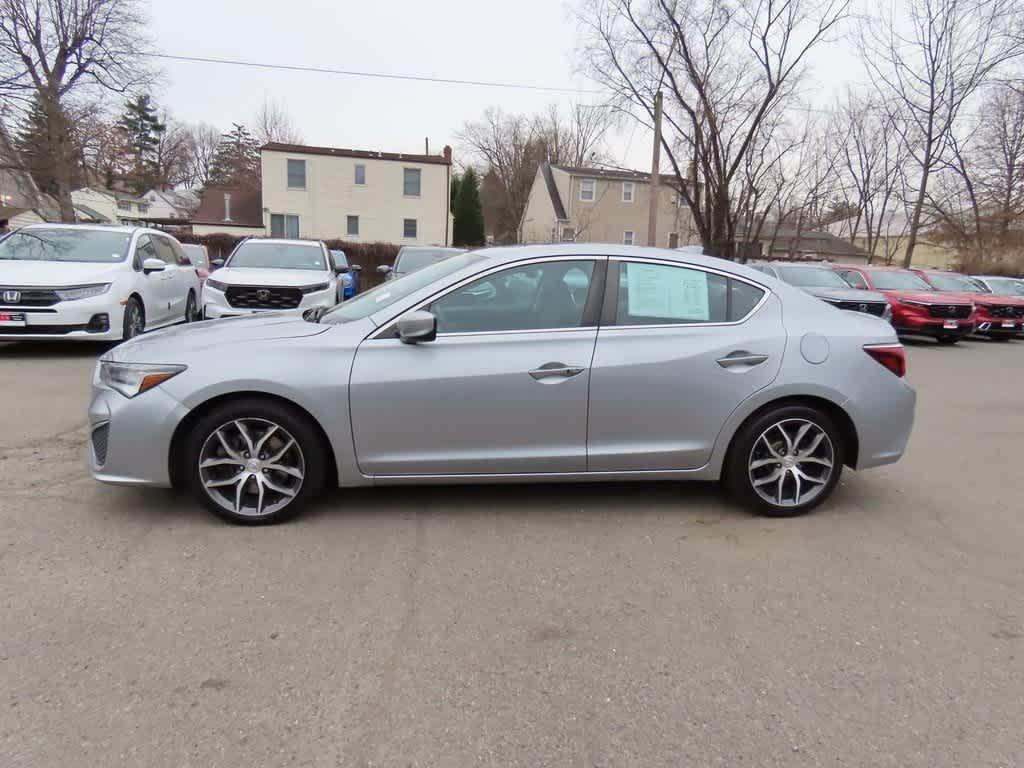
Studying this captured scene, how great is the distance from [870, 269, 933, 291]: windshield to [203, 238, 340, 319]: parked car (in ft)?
40.6

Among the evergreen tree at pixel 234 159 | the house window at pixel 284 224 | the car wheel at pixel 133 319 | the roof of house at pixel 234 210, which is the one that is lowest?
the car wheel at pixel 133 319

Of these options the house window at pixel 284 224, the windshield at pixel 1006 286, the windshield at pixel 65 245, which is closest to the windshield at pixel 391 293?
the windshield at pixel 65 245

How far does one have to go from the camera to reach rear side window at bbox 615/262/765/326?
12.7 ft

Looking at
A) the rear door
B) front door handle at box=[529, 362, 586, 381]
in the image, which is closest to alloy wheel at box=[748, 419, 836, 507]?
the rear door

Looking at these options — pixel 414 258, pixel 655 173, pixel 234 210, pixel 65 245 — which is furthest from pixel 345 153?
pixel 65 245

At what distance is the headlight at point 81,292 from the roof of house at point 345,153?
29.2 meters

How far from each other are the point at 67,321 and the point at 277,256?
138 inches

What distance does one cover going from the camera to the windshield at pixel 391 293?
3.90 meters

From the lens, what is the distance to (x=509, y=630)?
277cm

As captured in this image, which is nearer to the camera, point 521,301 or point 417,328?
point 417,328

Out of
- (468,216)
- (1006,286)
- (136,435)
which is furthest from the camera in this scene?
(468,216)

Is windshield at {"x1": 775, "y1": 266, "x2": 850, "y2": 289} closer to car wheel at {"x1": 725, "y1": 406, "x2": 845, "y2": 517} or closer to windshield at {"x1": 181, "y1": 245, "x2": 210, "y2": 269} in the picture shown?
car wheel at {"x1": 725, "y1": 406, "x2": 845, "y2": 517}

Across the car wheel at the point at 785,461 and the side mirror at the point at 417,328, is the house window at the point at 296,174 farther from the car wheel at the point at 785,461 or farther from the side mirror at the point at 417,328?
the car wheel at the point at 785,461

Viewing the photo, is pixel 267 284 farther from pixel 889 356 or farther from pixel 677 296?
pixel 889 356
